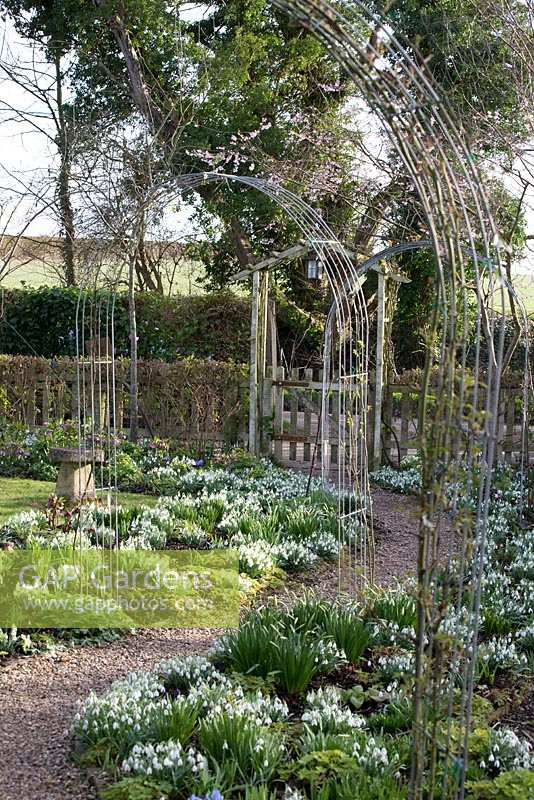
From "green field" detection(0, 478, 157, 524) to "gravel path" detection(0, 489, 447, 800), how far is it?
261cm

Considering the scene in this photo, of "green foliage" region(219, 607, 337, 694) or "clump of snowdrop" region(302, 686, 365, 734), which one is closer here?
"clump of snowdrop" region(302, 686, 365, 734)

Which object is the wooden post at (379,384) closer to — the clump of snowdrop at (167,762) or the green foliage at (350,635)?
the green foliage at (350,635)

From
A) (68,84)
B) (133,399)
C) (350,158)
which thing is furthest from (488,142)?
(68,84)

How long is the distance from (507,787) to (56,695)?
2211 mm

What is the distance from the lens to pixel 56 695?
160 inches

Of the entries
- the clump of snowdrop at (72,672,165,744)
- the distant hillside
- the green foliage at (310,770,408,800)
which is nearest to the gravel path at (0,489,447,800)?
the clump of snowdrop at (72,672,165,744)

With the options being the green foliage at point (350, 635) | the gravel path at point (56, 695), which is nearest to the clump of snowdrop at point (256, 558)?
the gravel path at point (56, 695)

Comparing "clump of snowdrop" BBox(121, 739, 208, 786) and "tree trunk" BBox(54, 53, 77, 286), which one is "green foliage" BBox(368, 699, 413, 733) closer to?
"clump of snowdrop" BBox(121, 739, 208, 786)

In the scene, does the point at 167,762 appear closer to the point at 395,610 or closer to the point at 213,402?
the point at 395,610

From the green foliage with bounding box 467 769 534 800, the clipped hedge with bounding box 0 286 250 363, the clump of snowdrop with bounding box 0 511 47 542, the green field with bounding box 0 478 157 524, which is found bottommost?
the green foliage with bounding box 467 769 534 800

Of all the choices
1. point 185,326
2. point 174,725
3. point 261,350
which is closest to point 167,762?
point 174,725

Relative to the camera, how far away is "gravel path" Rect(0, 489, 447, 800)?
323cm

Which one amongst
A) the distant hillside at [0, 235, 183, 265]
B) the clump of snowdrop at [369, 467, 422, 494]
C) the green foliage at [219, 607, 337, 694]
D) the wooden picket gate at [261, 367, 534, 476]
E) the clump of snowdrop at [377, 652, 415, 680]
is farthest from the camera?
the distant hillside at [0, 235, 183, 265]

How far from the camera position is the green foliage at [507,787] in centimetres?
277
